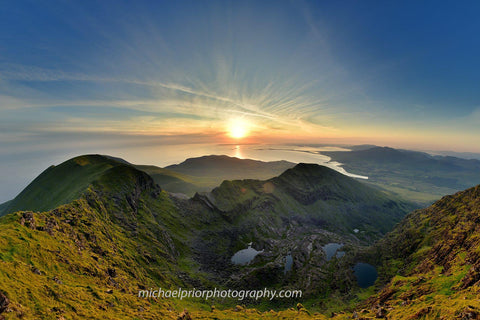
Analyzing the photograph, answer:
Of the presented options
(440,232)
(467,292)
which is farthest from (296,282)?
(467,292)

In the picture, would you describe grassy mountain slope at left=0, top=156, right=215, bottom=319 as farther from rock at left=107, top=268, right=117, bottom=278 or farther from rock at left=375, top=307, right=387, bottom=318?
rock at left=375, top=307, right=387, bottom=318

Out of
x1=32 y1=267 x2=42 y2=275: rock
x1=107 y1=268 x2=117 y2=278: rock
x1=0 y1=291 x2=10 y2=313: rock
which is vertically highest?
x1=0 y1=291 x2=10 y2=313: rock

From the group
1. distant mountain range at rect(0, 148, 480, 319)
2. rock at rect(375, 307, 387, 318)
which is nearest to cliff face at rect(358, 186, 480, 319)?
distant mountain range at rect(0, 148, 480, 319)

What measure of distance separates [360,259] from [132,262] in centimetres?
16214

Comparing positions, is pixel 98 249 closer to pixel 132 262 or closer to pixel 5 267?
pixel 132 262

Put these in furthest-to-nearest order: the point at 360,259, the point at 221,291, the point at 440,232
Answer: the point at 360,259
the point at 221,291
the point at 440,232

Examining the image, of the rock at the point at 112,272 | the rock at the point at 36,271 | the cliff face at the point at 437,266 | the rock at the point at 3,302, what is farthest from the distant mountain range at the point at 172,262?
the rock at the point at 112,272

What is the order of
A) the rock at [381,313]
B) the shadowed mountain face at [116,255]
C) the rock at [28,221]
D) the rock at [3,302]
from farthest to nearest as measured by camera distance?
1. the rock at [28,221]
2. the rock at [381,313]
3. the shadowed mountain face at [116,255]
4. the rock at [3,302]

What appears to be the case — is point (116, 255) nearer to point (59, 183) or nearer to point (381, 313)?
point (381, 313)

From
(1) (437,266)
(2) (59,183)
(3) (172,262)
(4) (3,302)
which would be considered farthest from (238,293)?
(2) (59,183)

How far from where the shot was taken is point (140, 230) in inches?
5595

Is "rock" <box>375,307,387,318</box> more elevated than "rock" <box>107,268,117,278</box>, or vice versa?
"rock" <box>375,307,387,318</box>

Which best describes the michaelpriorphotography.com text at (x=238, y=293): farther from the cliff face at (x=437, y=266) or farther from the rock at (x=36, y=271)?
the rock at (x=36, y=271)

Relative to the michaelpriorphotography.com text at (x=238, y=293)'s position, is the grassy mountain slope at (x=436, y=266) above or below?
above
